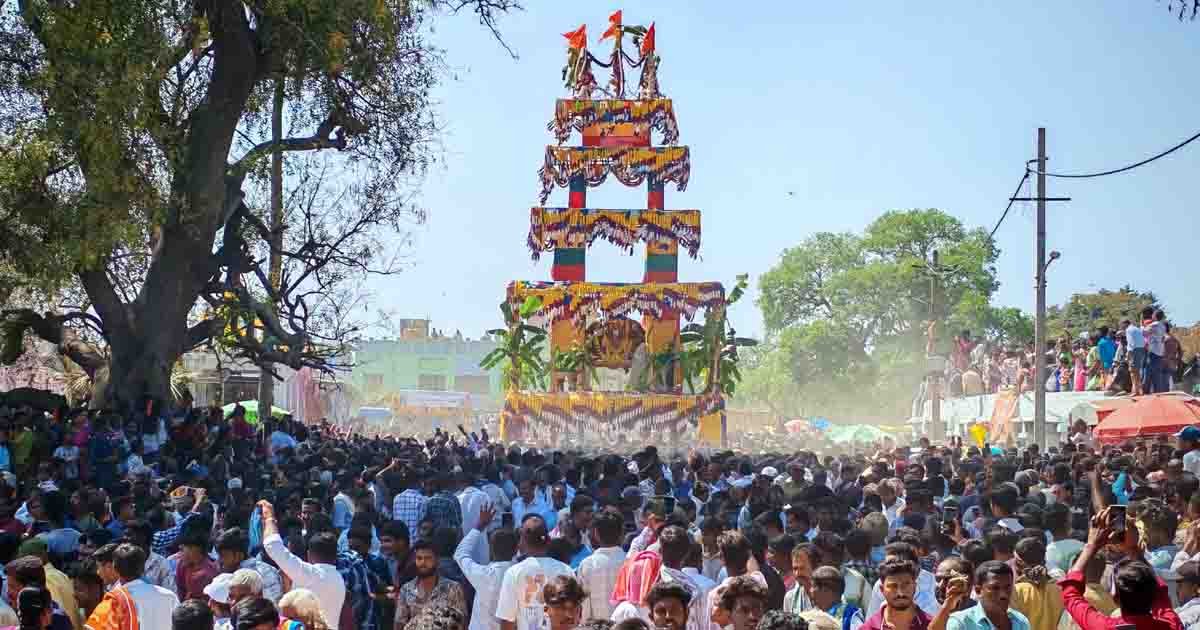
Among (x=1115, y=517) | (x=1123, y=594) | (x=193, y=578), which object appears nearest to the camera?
(x=1123, y=594)

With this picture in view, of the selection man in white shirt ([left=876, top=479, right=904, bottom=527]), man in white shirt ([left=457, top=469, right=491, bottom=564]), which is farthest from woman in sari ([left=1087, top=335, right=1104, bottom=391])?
man in white shirt ([left=457, top=469, right=491, bottom=564])

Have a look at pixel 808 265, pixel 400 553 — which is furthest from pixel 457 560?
pixel 808 265

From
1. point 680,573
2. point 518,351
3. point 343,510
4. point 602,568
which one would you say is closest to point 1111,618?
point 680,573

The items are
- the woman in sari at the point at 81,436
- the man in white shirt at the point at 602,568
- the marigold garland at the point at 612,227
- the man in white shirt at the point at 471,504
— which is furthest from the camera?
the marigold garland at the point at 612,227

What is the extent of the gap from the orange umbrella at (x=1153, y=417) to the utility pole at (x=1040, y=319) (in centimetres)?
470

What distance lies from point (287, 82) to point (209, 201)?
2.34 meters

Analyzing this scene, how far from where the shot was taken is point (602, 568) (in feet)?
26.0

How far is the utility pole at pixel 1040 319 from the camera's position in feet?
78.8

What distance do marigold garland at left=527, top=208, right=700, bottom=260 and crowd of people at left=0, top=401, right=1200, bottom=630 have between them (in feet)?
71.8

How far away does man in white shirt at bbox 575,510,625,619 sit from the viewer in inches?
311

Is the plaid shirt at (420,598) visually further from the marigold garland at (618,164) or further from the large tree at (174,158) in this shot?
the marigold garland at (618,164)

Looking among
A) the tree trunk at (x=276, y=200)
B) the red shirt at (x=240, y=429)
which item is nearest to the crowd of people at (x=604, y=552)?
the red shirt at (x=240, y=429)

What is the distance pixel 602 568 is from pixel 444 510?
2.80 meters

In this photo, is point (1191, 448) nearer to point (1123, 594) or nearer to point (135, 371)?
point (1123, 594)
